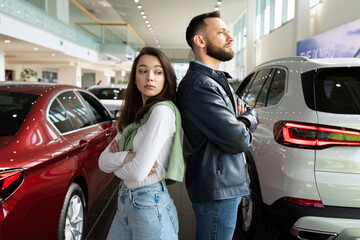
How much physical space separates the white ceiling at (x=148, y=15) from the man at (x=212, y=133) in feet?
38.2

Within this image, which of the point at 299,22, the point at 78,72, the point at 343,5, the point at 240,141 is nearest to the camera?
the point at 240,141

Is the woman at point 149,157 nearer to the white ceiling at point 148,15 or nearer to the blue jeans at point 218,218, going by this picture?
the blue jeans at point 218,218

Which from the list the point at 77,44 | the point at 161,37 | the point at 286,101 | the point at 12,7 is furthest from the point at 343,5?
the point at 161,37

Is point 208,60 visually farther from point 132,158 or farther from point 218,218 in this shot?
point 218,218

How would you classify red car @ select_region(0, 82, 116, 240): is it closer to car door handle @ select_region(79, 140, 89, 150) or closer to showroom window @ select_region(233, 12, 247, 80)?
car door handle @ select_region(79, 140, 89, 150)

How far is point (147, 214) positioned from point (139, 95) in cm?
54

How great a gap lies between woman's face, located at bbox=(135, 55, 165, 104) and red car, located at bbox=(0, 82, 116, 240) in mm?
820

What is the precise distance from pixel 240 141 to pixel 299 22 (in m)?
10.0

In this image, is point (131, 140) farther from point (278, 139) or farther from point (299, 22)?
point (299, 22)

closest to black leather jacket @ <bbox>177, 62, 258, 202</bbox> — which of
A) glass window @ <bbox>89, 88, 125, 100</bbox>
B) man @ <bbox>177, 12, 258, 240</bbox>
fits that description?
man @ <bbox>177, 12, 258, 240</bbox>

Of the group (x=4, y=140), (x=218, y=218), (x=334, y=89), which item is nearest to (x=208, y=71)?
(x=218, y=218)

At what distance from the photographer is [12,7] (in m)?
10.7

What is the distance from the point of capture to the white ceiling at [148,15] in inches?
628

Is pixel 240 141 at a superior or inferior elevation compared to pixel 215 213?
superior
